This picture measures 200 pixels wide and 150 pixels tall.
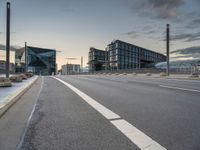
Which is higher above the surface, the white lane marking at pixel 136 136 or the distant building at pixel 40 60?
the distant building at pixel 40 60

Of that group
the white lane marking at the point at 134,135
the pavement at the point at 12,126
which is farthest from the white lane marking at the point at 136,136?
the pavement at the point at 12,126

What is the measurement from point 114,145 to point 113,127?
1.07m

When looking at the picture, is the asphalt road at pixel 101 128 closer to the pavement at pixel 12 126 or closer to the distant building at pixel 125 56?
the pavement at pixel 12 126

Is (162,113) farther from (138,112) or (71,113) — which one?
(71,113)

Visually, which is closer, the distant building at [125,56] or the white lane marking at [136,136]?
the white lane marking at [136,136]

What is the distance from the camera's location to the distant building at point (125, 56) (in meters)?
112

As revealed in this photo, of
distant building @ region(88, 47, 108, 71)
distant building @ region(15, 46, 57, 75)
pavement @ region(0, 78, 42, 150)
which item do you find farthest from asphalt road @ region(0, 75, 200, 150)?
distant building @ region(88, 47, 108, 71)

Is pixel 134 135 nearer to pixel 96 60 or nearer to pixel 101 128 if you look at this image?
pixel 101 128

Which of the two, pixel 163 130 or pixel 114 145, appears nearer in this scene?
pixel 114 145

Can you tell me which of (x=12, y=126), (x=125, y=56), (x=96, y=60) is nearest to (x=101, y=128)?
(x=12, y=126)

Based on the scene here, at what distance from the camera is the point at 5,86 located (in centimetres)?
1327

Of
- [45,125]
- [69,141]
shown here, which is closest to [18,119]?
[45,125]

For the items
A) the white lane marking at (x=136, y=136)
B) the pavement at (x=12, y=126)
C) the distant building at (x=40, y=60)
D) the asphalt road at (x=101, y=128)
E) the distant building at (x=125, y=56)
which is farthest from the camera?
the distant building at (x=125, y=56)

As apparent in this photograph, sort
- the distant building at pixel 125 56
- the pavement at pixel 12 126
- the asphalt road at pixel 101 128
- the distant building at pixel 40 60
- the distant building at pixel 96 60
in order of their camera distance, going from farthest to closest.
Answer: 1. the distant building at pixel 96 60
2. the distant building at pixel 125 56
3. the distant building at pixel 40 60
4. the pavement at pixel 12 126
5. the asphalt road at pixel 101 128
